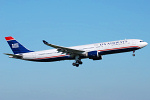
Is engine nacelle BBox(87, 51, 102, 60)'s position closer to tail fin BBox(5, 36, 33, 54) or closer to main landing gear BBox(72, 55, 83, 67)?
main landing gear BBox(72, 55, 83, 67)

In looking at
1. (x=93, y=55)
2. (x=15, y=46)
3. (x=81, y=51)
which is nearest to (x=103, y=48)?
(x=93, y=55)

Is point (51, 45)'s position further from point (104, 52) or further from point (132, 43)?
point (132, 43)

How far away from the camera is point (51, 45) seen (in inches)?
1896

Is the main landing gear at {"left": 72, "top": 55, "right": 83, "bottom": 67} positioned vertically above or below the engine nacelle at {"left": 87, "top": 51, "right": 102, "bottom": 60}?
below

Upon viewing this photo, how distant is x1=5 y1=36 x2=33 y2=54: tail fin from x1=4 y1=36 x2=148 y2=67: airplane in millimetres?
521

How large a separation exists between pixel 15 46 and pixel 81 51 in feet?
51.6

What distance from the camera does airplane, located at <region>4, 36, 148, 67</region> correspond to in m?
50.0

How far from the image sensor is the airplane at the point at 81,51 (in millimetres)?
49969

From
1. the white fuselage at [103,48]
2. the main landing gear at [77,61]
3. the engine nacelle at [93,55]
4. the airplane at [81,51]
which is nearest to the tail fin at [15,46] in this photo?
the airplane at [81,51]

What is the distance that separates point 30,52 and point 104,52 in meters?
15.9

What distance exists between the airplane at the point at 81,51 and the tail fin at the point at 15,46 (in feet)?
1.71

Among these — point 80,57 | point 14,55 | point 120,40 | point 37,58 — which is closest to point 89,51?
point 80,57

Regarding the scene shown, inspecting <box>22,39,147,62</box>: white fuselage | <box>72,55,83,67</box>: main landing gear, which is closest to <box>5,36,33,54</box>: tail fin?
<box>22,39,147,62</box>: white fuselage

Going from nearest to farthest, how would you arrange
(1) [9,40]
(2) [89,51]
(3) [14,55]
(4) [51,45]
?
(4) [51,45], (2) [89,51], (3) [14,55], (1) [9,40]
